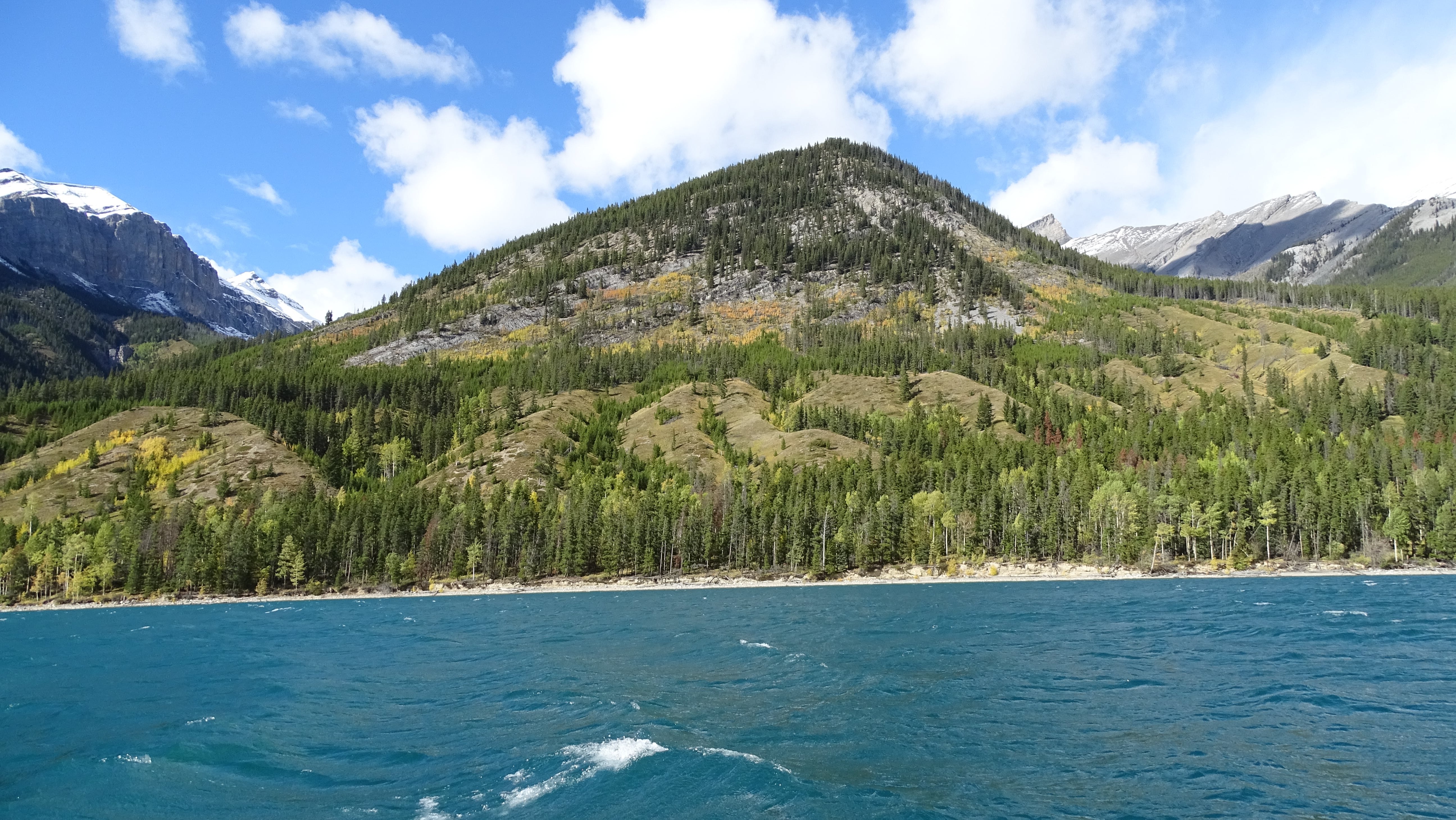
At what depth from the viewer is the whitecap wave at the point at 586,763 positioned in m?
23.5

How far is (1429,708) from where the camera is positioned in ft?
103

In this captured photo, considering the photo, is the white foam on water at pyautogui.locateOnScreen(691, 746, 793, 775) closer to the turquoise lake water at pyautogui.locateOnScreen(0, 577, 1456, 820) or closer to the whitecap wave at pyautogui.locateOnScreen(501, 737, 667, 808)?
the turquoise lake water at pyautogui.locateOnScreen(0, 577, 1456, 820)

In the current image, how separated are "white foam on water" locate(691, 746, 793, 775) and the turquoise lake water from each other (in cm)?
14

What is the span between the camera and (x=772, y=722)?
32.0m

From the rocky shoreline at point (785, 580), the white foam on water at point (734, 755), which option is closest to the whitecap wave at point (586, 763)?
the white foam on water at point (734, 755)

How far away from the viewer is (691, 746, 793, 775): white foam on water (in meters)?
25.9

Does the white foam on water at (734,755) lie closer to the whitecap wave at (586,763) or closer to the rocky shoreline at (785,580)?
the whitecap wave at (586,763)

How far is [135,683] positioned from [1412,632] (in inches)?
3191

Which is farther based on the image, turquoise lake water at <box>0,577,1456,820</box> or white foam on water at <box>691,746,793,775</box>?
white foam on water at <box>691,746,793,775</box>

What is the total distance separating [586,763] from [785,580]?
112 m

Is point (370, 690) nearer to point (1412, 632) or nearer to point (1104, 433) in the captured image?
point (1412, 632)

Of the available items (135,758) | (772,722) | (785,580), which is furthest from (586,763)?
(785,580)

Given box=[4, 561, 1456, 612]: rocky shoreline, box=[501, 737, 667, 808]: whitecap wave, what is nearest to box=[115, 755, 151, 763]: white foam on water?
box=[501, 737, 667, 808]: whitecap wave

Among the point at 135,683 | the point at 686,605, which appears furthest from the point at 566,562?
the point at 135,683
